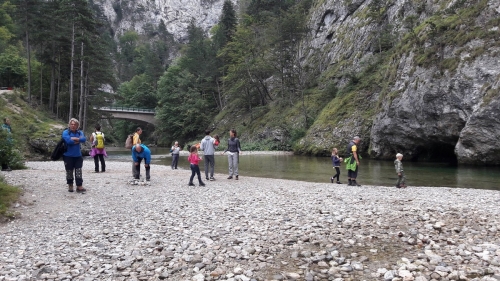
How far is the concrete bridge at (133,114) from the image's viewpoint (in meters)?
64.2

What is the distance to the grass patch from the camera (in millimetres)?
6741

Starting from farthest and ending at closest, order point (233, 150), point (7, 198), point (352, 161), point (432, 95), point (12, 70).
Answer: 1. point (12, 70)
2. point (432, 95)
3. point (233, 150)
4. point (352, 161)
5. point (7, 198)

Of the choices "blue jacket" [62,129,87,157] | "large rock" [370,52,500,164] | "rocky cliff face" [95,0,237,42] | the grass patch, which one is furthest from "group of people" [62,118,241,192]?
"rocky cliff face" [95,0,237,42]

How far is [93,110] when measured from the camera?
44.5 m

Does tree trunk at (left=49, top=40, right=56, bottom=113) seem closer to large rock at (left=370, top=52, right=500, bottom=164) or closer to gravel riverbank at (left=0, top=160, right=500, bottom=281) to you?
gravel riverbank at (left=0, top=160, right=500, bottom=281)

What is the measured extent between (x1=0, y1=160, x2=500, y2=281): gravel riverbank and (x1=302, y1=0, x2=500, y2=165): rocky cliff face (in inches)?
488

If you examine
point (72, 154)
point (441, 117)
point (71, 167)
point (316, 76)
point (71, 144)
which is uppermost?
point (316, 76)

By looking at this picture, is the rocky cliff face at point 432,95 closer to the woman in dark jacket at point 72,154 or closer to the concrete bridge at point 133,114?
the woman in dark jacket at point 72,154

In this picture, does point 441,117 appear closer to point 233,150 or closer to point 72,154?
point 233,150

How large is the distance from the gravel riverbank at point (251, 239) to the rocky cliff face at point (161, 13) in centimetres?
14227

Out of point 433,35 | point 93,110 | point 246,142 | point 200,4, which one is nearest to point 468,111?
point 433,35

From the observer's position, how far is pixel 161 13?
473 ft

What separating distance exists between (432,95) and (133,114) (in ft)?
192

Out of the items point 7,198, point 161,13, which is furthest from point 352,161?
point 161,13
